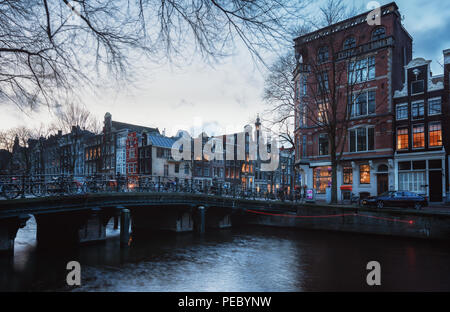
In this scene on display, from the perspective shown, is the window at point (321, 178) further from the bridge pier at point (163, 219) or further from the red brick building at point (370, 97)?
the bridge pier at point (163, 219)

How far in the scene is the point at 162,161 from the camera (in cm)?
5756

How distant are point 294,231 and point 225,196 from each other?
6.61m

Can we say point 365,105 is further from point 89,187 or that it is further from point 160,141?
point 160,141

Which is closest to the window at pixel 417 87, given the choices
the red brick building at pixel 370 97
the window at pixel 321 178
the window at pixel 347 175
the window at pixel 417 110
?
the window at pixel 417 110

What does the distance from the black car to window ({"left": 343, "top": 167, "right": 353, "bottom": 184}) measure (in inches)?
305

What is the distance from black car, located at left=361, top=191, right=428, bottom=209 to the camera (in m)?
23.7

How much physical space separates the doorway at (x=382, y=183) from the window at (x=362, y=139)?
9.04ft

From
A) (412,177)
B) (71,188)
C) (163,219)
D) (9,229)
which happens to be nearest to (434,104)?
(412,177)

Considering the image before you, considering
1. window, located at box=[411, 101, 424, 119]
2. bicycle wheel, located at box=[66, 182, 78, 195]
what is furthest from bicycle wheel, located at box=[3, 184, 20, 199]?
window, located at box=[411, 101, 424, 119]

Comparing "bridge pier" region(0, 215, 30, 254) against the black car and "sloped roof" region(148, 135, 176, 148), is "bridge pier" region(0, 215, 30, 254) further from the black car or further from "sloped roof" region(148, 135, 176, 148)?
"sloped roof" region(148, 135, 176, 148)

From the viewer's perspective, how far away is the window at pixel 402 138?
98.3ft

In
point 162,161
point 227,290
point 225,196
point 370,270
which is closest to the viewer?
point 227,290
